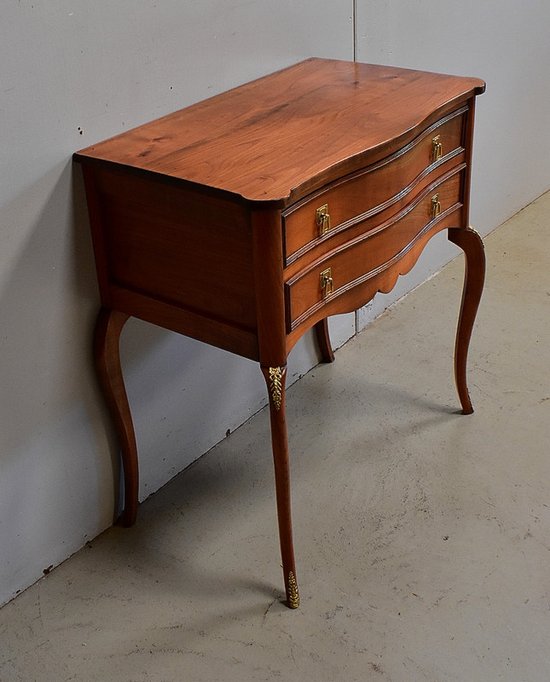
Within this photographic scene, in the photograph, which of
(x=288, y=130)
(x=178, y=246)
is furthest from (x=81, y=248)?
(x=288, y=130)

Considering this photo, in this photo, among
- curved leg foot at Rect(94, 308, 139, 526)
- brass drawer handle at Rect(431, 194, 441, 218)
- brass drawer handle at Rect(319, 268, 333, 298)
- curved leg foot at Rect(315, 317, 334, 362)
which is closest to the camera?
brass drawer handle at Rect(319, 268, 333, 298)

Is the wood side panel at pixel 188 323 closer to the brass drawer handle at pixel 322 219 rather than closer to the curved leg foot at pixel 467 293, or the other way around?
the brass drawer handle at pixel 322 219

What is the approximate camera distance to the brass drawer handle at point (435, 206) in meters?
2.13

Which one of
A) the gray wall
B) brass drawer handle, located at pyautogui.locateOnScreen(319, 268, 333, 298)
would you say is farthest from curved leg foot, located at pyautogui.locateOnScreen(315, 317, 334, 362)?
brass drawer handle, located at pyautogui.locateOnScreen(319, 268, 333, 298)

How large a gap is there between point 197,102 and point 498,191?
168cm

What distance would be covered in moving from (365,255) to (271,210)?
37cm

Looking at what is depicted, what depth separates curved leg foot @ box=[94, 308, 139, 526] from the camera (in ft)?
6.53

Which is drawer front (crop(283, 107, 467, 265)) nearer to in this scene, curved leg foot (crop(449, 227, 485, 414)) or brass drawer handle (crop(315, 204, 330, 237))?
brass drawer handle (crop(315, 204, 330, 237))

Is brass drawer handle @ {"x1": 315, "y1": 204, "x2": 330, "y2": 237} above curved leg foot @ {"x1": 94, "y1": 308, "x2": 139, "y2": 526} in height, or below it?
above

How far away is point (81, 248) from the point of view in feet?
6.34

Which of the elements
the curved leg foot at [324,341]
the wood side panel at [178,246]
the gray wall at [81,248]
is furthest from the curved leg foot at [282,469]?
the curved leg foot at [324,341]

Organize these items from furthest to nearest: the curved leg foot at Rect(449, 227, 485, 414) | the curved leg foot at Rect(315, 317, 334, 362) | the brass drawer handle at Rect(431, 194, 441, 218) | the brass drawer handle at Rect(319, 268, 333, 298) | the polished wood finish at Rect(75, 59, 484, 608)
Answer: the curved leg foot at Rect(315, 317, 334, 362) → the curved leg foot at Rect(449, 227, 485, 414) → the brass drawer handle at Rect(431, 194, 441, 218) → the brass drawer handle at Rect(319, 268, 333, 298) → the polished wood finish at Rect(75, 59, 484, 608)

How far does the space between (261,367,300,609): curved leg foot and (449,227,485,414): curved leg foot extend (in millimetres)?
762

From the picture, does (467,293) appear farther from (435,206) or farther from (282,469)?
(282,469)
